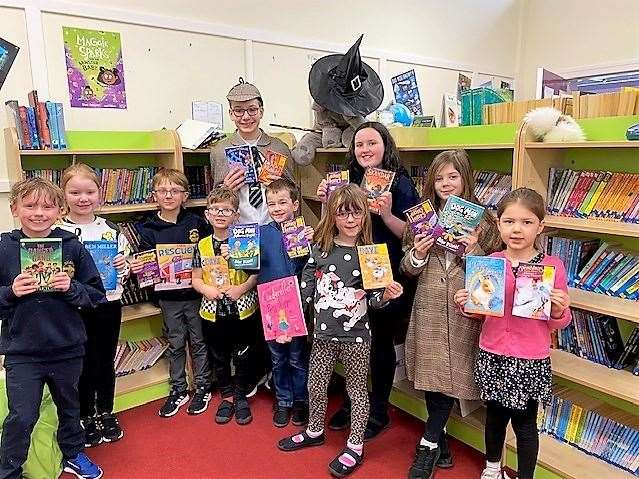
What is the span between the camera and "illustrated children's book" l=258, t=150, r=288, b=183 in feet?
9.34

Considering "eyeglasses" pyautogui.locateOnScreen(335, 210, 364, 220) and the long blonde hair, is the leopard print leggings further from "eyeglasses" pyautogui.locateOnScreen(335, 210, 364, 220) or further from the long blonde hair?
"eyeglasses" pyautogui.locateOnScreen(335, 210, 364, 220)

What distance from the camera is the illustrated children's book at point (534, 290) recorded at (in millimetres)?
1811

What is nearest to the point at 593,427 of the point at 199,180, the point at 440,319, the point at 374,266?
the point at 440,319

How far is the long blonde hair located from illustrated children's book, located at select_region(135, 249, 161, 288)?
97cm

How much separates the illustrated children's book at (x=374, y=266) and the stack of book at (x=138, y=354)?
1.75 meters

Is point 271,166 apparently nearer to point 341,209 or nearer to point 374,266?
point 341,209

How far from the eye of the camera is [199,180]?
3338mm

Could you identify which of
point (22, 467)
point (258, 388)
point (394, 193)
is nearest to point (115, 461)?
point (22, 467)

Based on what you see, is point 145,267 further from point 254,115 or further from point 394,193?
point 394,193

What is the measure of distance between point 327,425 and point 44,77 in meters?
2.55

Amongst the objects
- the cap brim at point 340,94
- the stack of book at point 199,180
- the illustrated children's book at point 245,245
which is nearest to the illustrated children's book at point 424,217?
the illustrated children's book at point 245,245

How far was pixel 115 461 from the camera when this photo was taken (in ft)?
8.20

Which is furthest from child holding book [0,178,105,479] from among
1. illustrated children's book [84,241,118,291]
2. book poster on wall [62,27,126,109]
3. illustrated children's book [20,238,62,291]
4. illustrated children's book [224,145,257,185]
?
book poster on wall [62,27,126,109]

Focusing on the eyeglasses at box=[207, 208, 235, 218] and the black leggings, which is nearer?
the black leggings
